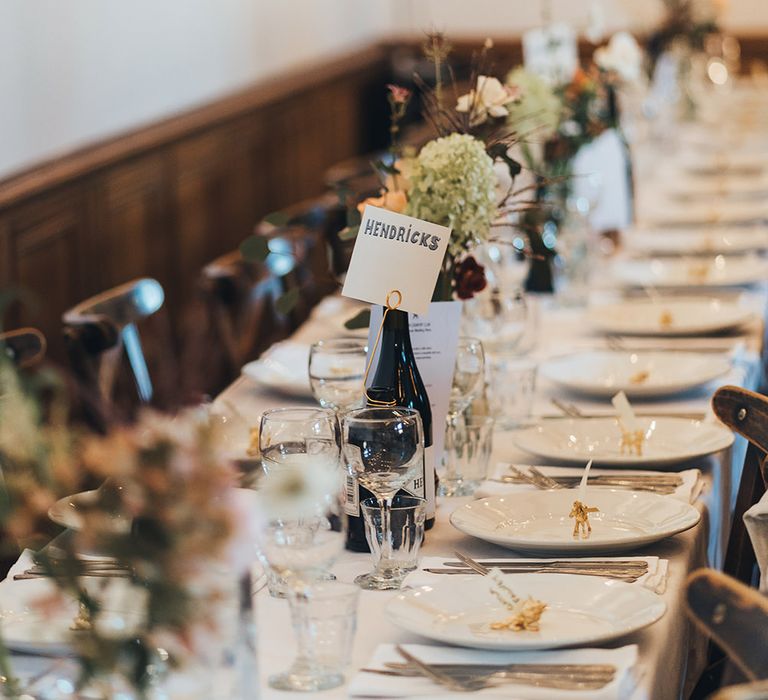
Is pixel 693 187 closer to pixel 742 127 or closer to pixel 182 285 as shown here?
pixel 742 127

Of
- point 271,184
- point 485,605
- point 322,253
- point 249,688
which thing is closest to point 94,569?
point 485,605

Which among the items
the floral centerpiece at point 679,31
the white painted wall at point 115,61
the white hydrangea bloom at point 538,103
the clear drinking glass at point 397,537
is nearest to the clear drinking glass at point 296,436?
the clear drinking glass at point 397,537

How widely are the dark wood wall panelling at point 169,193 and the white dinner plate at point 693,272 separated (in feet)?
5.28

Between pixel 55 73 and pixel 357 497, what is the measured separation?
10.5 feet

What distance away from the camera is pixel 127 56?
205 inches

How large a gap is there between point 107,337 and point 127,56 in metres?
2.66

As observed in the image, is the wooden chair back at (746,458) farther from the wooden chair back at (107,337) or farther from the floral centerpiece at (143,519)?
the wooden chair back at (107,337)

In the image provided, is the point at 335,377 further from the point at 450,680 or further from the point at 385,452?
the point at 450,680

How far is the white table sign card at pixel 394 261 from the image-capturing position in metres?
1.86

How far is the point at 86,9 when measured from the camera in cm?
482

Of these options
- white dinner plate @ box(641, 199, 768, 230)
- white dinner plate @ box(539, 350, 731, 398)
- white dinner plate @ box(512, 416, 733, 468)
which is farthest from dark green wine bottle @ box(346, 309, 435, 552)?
white dinner plate @ box(641, 199, 768, 230)

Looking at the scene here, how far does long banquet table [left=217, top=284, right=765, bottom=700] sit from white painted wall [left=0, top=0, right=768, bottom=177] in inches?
31.1

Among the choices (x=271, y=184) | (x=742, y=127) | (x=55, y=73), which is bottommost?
(x=271, y=184)

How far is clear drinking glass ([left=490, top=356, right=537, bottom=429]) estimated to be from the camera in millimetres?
2375
